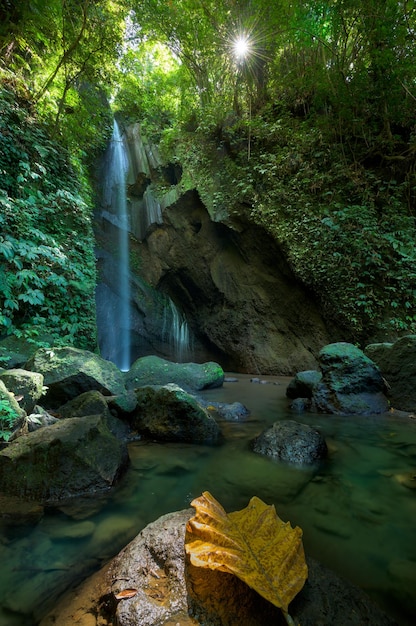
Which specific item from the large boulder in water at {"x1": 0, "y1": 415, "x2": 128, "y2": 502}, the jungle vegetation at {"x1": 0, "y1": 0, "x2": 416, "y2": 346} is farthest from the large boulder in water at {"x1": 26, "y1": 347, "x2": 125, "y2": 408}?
the large boulder in water at {"x1": 0, "y1": 415, "x2": 128, "y2": 502}

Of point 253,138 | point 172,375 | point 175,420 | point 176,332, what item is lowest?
point 175,420

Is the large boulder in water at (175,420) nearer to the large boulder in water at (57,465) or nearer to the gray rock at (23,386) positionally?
the large boulder in water at (57,465)

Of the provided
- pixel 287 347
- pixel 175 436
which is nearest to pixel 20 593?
pixel 175 436

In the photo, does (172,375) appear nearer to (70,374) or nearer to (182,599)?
(70,374)

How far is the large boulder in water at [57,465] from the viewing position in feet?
8.04

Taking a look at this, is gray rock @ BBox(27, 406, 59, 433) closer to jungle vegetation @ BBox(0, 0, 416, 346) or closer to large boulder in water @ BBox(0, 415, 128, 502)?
large boulder in water @ BBox(0, 415, 128, 502)

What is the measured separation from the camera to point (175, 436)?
373cm

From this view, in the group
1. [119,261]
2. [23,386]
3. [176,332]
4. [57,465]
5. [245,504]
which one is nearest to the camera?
[245,504]

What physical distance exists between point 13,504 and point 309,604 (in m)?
2.24

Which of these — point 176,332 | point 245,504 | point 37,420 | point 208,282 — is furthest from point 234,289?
point 245,504

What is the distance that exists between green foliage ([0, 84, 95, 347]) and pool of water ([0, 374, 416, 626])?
12.1ft

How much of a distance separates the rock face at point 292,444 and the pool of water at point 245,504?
133 millimetres

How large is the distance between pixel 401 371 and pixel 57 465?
5.37 metres

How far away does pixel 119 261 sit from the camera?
12.4 m
